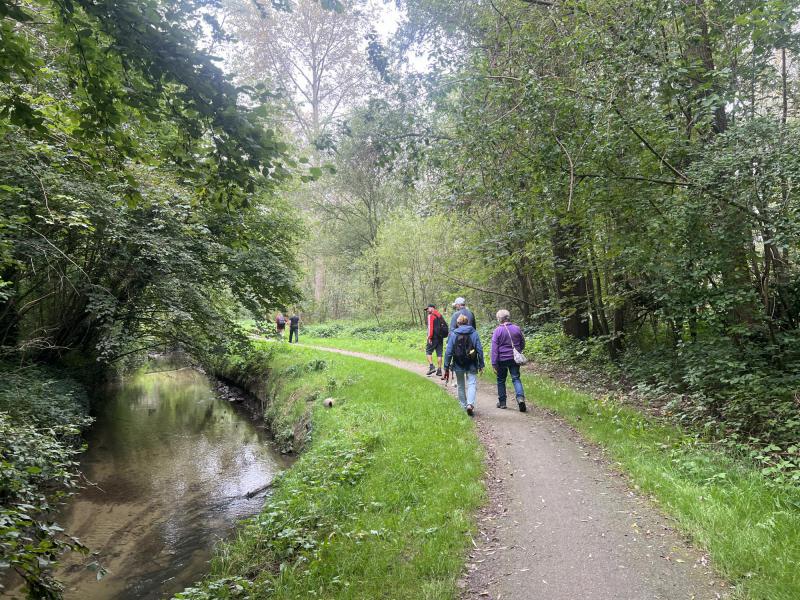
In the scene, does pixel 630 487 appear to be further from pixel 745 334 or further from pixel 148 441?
pixel 148 441

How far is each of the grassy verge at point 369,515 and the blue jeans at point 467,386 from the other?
237 mm

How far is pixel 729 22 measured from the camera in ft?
22.9

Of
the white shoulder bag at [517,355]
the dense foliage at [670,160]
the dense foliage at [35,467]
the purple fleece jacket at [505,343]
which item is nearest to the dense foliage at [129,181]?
the dense foliage at [35,467]

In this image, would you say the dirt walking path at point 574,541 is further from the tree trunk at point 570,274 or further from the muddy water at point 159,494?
the tree trunk at point 570,274

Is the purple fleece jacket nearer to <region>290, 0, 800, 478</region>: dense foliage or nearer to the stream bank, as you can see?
<region>290, 0, 800, 478</region>: dense foliage

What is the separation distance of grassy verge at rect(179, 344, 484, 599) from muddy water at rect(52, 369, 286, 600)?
3.24 feet

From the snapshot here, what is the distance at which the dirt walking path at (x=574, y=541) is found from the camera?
3506mm

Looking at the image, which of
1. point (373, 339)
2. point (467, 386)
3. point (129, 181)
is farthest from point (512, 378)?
point (373, 339)

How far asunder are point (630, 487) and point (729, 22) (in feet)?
22.9

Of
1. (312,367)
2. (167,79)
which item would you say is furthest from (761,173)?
(312,367)

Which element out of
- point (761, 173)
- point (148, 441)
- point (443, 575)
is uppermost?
point (761, 173)

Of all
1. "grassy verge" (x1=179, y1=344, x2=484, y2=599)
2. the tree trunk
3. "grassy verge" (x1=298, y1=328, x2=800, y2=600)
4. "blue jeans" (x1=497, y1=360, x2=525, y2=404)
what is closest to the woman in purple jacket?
"blue jeans" (x1=497, y1=360, x2=525, y2=404)

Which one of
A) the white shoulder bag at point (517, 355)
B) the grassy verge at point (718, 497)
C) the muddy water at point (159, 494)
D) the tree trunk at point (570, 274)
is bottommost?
the muddy water at point (159, 494)

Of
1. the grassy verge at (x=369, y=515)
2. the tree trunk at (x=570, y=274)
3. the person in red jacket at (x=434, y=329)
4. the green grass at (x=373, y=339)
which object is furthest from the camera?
the green grass at (x=373, y=339)
